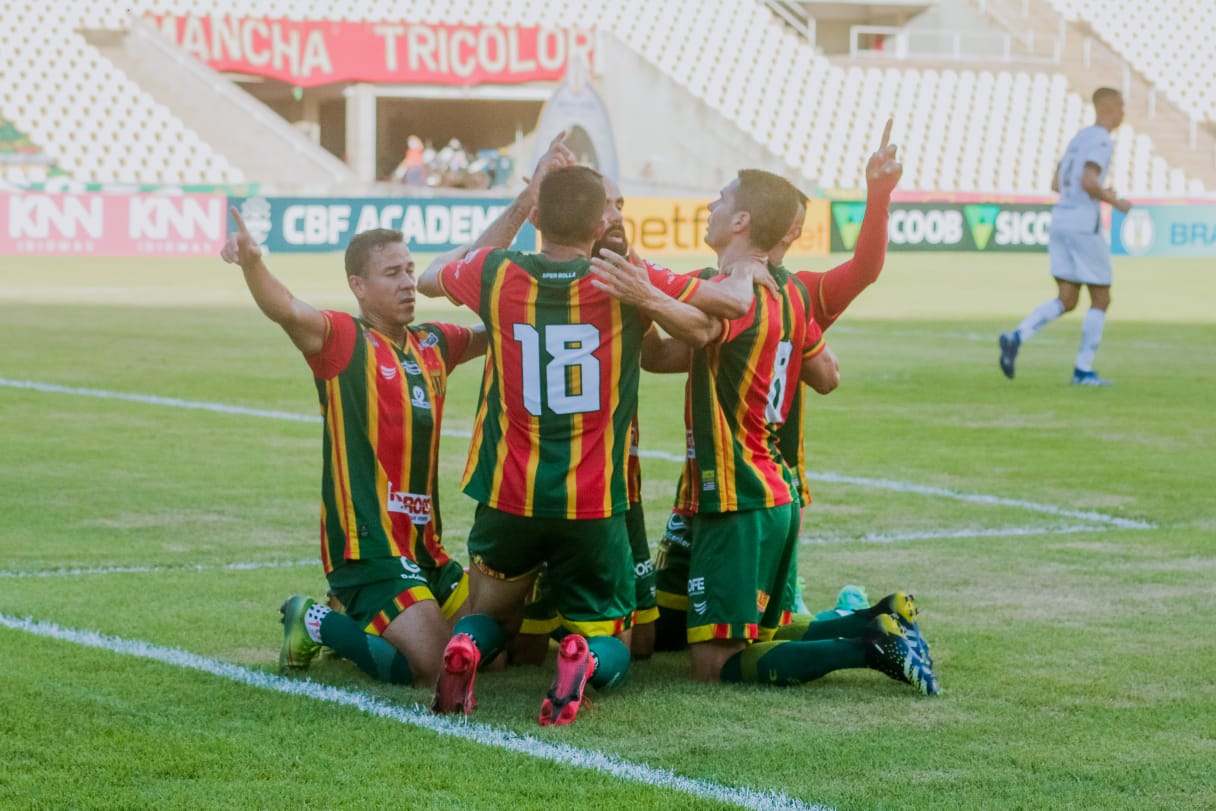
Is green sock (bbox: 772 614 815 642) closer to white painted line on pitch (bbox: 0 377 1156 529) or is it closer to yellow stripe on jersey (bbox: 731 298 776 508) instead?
yellow stripe on jersey (bbox: 731 298 776 508)

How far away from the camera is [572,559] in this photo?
17.2 ft

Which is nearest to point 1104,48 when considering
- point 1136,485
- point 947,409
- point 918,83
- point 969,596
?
point 918,83

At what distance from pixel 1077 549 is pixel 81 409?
6978 millimetres

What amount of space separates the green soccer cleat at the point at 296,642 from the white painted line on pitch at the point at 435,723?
9 cm

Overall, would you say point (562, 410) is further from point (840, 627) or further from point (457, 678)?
point (840, 627)

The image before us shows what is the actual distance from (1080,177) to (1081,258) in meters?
0.67

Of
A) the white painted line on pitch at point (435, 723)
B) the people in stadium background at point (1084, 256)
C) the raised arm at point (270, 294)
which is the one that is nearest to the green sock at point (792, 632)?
the white painted line on pitch at point (435, 723)

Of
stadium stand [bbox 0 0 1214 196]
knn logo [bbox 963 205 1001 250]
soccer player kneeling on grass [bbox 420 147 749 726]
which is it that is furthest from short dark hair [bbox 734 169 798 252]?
stadium stand [bbox 0 0 1214 196]

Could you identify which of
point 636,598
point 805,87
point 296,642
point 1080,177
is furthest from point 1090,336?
point 805,87

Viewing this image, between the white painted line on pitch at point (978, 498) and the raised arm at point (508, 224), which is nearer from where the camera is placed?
the raised arm at point (508, 224)

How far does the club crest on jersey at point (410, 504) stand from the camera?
5.64m

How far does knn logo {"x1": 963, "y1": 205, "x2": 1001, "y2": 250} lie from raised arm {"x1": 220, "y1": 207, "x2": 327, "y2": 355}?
32921 mm

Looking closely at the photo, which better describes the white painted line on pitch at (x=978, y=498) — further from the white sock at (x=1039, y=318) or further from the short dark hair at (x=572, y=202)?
the white sock at (x=1039, y=318)

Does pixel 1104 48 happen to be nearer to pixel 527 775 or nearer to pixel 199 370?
pixel 199 370
